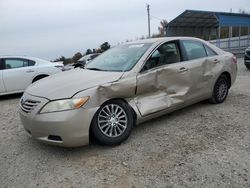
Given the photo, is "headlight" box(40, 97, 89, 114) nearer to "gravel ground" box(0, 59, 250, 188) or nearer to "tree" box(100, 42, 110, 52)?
"gravel ground" box(0, 59, 250, 188)

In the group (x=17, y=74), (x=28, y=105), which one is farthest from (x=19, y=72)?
(x=28, y=105)

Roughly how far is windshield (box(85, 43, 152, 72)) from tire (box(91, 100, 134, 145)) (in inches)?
26.5

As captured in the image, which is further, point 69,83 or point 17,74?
point 17,74

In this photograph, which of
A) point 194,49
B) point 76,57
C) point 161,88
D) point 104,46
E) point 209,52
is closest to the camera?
point 161,88

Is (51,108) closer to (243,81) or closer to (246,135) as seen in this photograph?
(246,135)

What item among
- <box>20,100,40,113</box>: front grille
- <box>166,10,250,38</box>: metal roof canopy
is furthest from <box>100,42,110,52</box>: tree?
<box>20,100,40,113</box>: front grille

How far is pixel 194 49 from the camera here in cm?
552

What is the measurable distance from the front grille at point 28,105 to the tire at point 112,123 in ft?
2.72

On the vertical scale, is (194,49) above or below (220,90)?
above

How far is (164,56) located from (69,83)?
1781 mm

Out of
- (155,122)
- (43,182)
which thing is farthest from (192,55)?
(43,182)

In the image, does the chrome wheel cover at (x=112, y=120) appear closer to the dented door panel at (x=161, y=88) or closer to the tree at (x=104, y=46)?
the dented door panel at (x=161, y=88)

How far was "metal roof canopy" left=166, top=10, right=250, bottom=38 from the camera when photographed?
22205 millimetres

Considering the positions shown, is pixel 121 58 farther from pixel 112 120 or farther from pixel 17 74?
pixel 17 74
